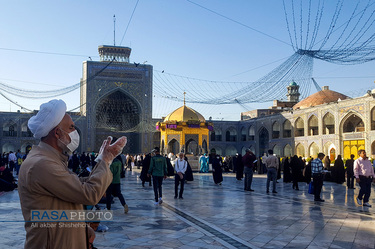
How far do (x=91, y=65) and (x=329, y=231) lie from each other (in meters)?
29.1

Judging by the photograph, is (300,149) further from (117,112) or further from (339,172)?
(339,172)

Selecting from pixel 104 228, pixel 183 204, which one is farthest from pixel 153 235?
pixel 183 204

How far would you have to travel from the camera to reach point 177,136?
22.2 m

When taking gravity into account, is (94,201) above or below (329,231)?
above

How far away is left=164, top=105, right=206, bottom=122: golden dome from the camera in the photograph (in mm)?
22250

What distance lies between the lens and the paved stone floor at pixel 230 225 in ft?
15.1

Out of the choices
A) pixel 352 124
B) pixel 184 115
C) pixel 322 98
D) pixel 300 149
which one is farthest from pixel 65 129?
pixel 322 98

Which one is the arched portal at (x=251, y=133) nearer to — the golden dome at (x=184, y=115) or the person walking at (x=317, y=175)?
the golden dome at (x=184, y=115)

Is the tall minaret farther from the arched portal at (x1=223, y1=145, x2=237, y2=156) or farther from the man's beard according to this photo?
the man's beard

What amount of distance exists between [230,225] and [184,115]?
657 inches

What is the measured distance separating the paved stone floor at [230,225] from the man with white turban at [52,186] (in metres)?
3.01

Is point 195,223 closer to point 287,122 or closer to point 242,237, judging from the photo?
point 242,237

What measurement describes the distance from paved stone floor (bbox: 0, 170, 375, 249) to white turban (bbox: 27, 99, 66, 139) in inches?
121

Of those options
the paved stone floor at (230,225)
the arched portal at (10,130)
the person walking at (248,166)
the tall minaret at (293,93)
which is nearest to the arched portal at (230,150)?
the tall minaret at (293,93)
